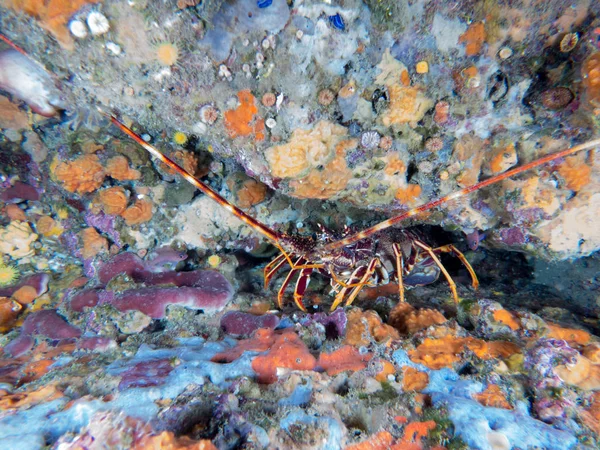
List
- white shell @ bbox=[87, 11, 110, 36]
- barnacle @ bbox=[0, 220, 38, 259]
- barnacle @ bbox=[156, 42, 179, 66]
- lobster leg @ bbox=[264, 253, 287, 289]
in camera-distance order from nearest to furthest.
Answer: white shell @ bbox=[87, 11, 110, 36]
barnacle @ bbox=[156, 42, 179, 66]
barnacle @ bbox=[0, 220, 38, 259]
lobster leg @ bbox=[264, 253, 287, 289]

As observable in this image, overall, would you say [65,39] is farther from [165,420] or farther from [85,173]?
[165,420]

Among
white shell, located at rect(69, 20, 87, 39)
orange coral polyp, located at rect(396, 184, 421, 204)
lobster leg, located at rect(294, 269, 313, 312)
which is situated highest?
white shell, located at rect(69, 20, 87, 39)

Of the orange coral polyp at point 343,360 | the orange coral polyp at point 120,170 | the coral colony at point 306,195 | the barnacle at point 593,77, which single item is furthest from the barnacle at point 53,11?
the barnacle at point 593,77

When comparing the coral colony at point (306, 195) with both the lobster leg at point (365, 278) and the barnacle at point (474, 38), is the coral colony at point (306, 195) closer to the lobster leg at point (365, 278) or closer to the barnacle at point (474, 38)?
the barnacle at point (474, 38)

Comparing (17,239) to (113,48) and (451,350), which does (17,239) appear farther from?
(451,350)

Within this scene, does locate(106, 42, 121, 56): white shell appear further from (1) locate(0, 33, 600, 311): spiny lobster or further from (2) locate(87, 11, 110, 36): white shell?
(1) locate(0, 33, 600, 311): spiny lobster

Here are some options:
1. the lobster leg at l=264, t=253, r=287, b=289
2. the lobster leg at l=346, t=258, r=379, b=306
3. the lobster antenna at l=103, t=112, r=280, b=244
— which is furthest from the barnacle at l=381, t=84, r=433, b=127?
the lobster leg at l=264, t=253, r=287, b=289

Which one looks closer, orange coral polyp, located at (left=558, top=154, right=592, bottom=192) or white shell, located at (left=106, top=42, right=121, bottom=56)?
white shell, located at (left=106, top=42, right=121, bottom=56)
